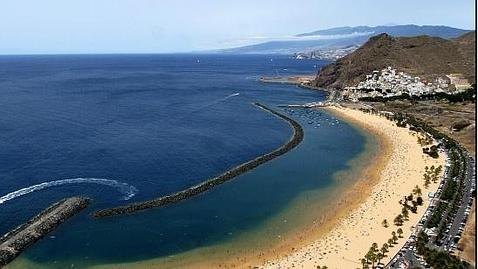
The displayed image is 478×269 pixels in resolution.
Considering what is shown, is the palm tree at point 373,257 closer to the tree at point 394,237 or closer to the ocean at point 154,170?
the tree at point 394,237

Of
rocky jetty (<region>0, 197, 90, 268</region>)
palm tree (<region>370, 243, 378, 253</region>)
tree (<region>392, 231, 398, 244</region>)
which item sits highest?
rocky jetty (<region>0, 197, 90, 268</region>)

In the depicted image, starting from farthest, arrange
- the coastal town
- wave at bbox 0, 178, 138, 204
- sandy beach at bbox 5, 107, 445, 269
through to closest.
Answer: the coastal town → wave at bbox 0, 178, 138, 204 → sandy beach at bbox 5, 107, 445, 269

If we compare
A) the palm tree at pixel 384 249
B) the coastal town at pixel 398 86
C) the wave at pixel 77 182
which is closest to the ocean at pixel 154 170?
the wave at pixel 77 182

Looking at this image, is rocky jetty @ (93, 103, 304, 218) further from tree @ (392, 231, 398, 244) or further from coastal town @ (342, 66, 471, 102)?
coastal town @ (342, 66, 471, 102)

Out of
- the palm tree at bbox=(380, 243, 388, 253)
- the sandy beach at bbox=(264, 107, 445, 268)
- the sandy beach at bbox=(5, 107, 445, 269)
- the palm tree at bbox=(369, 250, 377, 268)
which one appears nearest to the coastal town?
the sandy beach at bbox=(264, 107, 445, 268)

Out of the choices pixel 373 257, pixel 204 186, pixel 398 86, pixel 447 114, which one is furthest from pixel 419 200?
pixel 398 86

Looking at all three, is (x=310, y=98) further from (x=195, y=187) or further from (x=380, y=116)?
(x=195, y=187)

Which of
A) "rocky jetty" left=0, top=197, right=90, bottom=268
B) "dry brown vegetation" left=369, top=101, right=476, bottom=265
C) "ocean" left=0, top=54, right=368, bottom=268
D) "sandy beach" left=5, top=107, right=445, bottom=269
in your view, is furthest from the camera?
"dry brown vegetation" left=369, top=101, right=476, bottom=265
